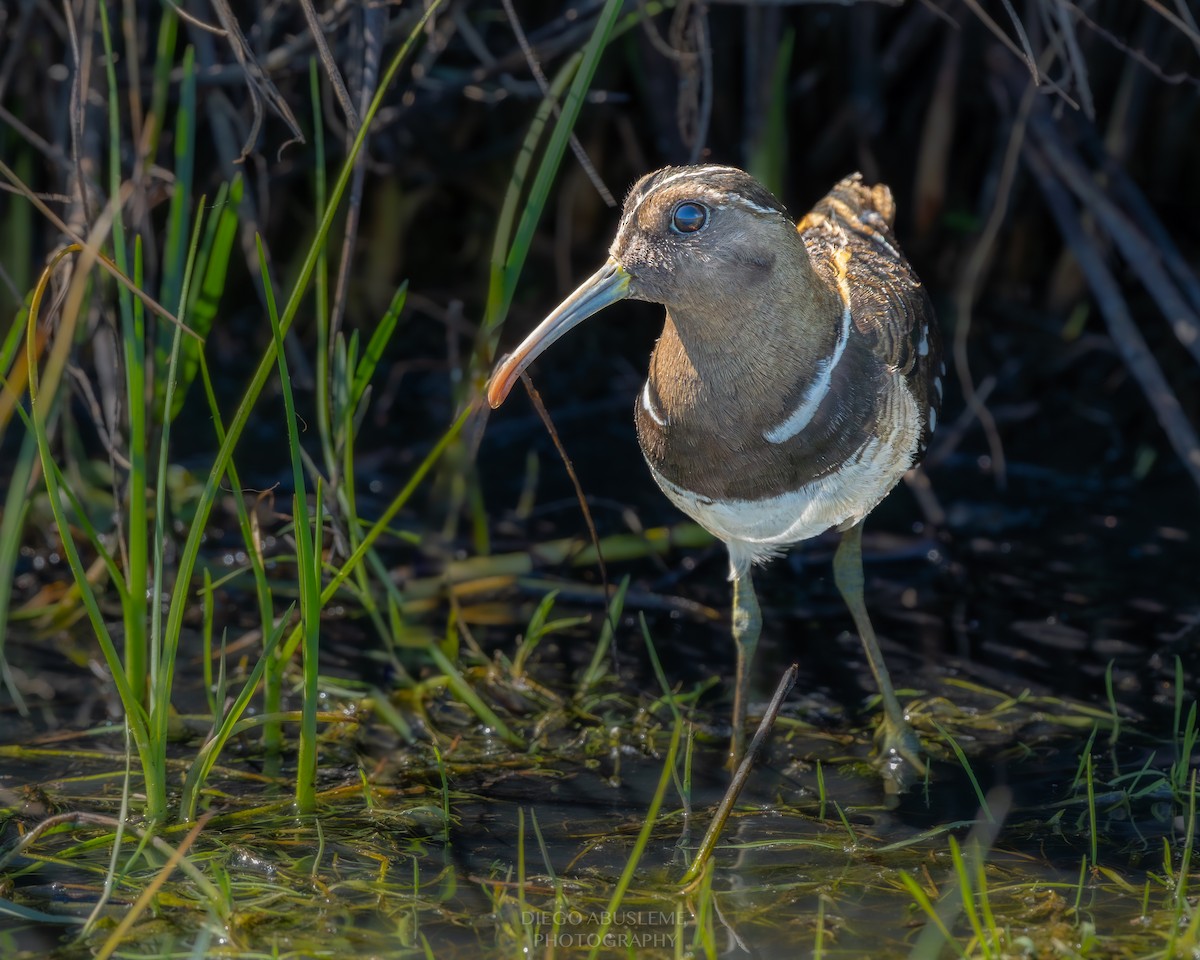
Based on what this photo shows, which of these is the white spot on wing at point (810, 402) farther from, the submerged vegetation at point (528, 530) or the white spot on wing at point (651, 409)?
the submerged vegetation at point (528, 530)

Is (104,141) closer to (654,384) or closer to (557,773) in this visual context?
(654,384)

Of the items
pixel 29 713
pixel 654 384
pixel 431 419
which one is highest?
pixel 654 384

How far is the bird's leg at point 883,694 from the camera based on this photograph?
3469 millimetres

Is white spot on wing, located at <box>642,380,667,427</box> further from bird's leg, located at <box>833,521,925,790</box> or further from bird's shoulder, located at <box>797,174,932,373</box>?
bird's leg, located at <box>833,521,925,790</box>

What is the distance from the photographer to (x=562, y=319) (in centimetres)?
304

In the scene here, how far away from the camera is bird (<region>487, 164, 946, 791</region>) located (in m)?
3.06

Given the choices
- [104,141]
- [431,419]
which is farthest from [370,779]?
[104,141]

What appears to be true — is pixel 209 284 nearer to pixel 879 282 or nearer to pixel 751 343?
pixel 751 343

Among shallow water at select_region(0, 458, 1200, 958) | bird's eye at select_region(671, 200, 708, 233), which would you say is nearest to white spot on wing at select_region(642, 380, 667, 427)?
bird's eye at select_region(671, 200, 708, 233)

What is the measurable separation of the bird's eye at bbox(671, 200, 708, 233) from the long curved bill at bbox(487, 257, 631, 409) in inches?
6.1

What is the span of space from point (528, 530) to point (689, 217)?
188cm

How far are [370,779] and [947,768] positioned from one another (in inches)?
56.4

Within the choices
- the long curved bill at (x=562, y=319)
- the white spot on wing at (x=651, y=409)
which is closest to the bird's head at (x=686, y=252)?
the long curved bill at (x=562, y=319)

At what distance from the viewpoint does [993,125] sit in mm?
5539
